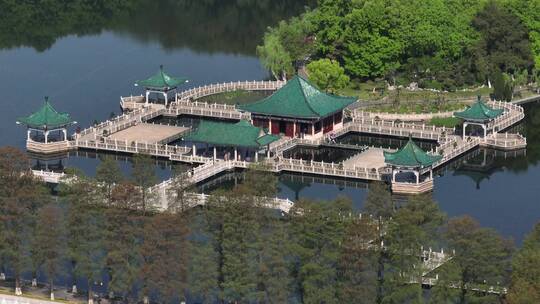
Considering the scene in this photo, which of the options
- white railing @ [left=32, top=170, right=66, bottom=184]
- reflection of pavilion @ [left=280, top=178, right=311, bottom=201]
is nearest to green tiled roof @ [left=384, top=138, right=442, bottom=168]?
reflection of pavilion @ [left=280, top=178, right=311, bottom=201]

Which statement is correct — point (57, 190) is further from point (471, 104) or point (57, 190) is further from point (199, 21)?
point (199, 21)

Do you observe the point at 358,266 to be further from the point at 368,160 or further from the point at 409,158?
the point at 368,160

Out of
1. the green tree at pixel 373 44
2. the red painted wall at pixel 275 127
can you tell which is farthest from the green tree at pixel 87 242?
the green tree at pixel 373 44

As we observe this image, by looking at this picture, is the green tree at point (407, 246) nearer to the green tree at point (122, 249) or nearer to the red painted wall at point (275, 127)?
the green tree at point (122, 249)

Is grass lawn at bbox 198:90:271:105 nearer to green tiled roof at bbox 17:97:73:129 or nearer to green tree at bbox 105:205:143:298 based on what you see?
green tiled roof at bbox 17:97:73:129

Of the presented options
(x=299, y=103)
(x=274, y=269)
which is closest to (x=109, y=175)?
(x=274, y=269)

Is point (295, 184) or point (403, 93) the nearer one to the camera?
point (295, 184)

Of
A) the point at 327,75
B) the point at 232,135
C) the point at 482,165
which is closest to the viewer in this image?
the point at 232,135

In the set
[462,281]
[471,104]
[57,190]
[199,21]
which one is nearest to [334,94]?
[471,104]
